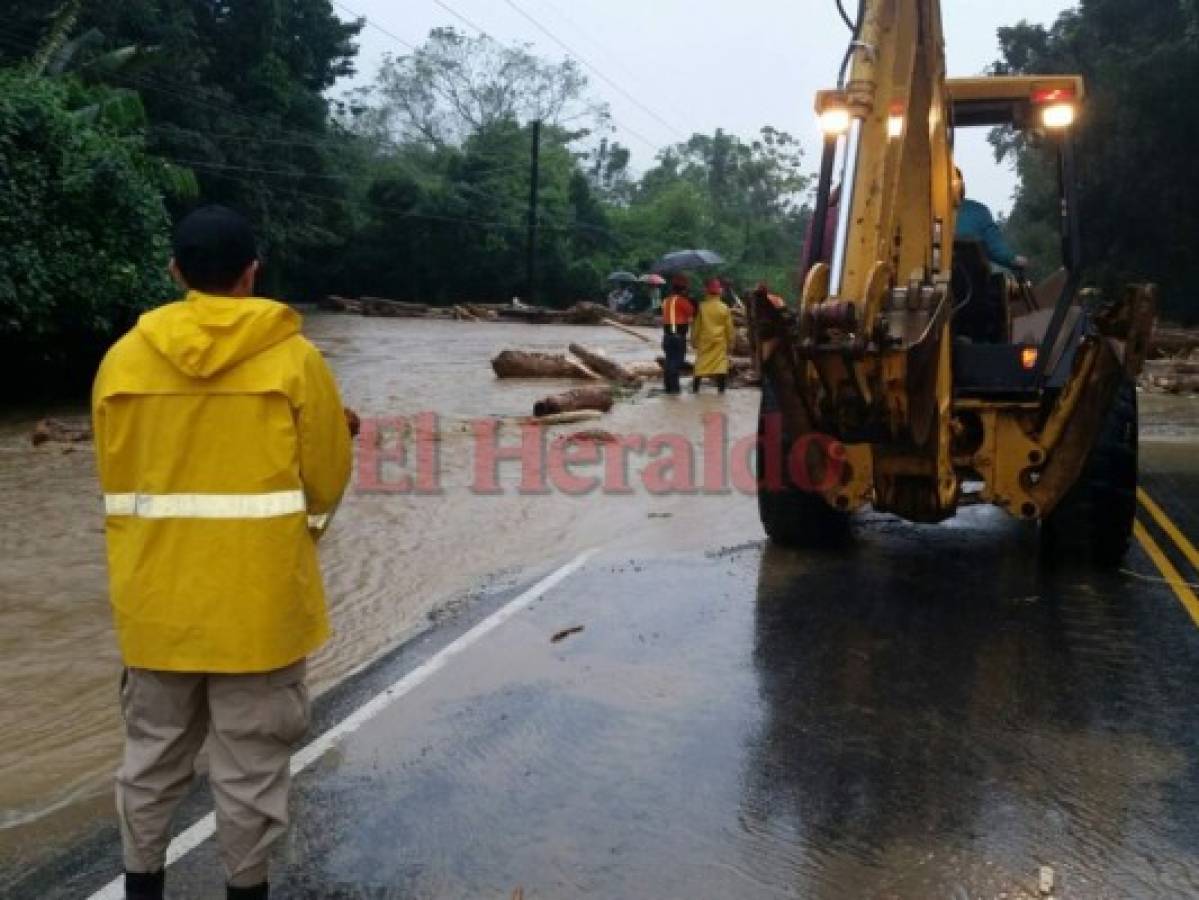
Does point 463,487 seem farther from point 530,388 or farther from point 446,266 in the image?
point 446,266

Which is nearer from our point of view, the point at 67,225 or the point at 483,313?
the point at 67,225

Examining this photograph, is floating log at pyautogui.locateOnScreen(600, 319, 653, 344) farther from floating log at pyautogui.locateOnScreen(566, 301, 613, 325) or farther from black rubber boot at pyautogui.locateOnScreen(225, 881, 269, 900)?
black rubber boot at pyautogui.locateOnScreen(225, 881, 269, 900)

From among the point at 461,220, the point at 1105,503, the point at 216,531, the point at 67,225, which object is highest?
the point at 461,220

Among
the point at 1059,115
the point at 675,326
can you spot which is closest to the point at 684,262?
the point at 675,326

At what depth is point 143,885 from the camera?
11.4ft

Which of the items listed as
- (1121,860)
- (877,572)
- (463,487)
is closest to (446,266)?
(463,487)

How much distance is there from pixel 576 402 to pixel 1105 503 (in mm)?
9702

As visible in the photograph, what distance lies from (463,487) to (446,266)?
45.8 meters

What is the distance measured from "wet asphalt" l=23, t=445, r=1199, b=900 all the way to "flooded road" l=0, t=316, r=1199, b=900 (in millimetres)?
15

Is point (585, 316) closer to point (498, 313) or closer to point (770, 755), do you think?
point (498, 313)

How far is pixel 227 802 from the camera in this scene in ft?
11.1

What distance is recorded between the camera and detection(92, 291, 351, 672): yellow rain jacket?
331 cm

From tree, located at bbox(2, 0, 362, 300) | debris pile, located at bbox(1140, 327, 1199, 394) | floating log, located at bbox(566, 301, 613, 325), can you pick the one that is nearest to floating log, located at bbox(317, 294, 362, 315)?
tree, located at bbox(2, 0, 362, 300)

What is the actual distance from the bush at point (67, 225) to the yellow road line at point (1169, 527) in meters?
12.1
